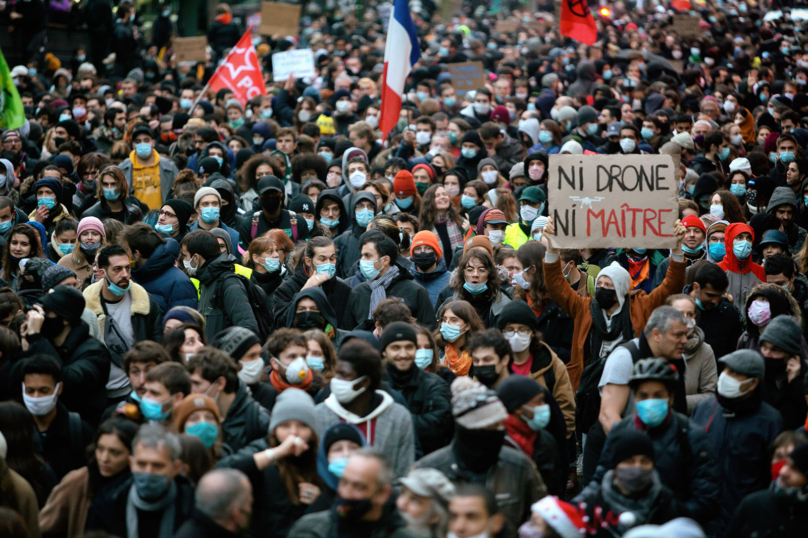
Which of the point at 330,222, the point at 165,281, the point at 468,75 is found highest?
the point at 165,281

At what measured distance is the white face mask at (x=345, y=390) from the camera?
5.05m

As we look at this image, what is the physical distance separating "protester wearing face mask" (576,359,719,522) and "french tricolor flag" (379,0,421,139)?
763 cm

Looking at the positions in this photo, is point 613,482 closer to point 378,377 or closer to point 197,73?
point 378,377

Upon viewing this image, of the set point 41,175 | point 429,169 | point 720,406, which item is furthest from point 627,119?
point 720,406

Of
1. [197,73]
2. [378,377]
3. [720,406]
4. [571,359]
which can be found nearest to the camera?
[378,377]

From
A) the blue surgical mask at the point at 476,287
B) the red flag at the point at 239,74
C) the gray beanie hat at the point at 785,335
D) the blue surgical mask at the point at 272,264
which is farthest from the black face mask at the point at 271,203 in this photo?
the red flag at the point at 239,74

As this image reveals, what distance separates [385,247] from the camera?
771 cm

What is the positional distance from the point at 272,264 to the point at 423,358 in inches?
97.1

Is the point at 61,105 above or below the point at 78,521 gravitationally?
below

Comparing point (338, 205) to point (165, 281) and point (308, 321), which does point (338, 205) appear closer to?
point (165, 281)

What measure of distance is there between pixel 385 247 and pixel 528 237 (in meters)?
2.30

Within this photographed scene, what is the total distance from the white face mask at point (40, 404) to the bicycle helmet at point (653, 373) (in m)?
3.27

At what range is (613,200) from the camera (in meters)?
6.92

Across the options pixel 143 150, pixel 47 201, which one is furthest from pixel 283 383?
pixel 143 150
